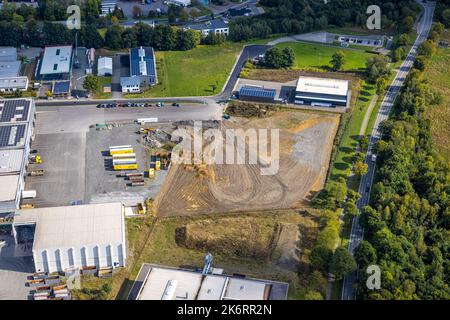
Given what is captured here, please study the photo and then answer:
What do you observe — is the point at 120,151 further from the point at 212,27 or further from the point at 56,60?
the point at 212,27

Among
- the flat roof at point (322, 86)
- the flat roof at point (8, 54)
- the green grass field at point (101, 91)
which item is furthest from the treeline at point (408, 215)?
the flat roof at point (8, 54)

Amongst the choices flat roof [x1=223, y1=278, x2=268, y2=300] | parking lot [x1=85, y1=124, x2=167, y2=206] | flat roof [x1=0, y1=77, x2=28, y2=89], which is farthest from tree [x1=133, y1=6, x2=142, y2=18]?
flat roof [x1=223, y1=278, x2=268, y2=300]

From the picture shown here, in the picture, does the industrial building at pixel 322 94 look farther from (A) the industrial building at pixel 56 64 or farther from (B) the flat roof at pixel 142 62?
(A) the industrial building at pixel 56 64

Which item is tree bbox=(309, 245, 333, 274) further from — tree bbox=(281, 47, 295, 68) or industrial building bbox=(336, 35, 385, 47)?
industrial building bbox=(336, 35, 385, 47)

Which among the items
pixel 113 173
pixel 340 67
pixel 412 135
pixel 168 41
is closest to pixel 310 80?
pixel 340 67

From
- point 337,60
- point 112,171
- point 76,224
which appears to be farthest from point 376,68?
point 76,224
